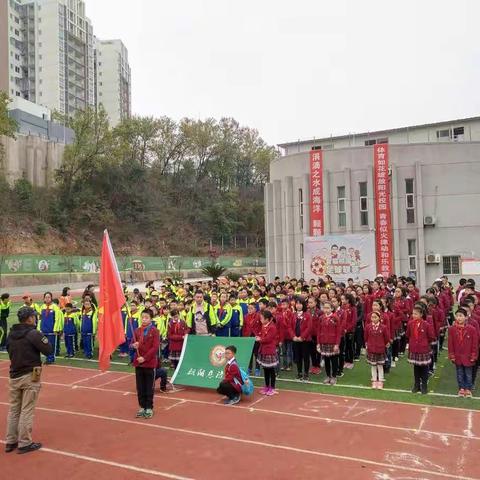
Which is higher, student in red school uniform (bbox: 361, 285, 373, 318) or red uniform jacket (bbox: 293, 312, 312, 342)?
student in red school uniform (bbox: 361, 285, 373, 318)

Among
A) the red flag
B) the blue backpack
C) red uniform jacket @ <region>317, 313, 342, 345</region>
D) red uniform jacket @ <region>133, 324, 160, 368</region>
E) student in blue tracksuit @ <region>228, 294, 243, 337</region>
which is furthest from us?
student in blue tracksuit @ <region>228, 294, 243, 337</region>

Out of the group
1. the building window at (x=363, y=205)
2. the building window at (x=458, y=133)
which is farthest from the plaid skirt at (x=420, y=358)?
the building window at (x=458, y=133)

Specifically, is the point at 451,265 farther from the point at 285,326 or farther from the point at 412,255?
the point at 285,326

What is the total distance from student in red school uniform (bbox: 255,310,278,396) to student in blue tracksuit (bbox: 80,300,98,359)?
5472 millimetres

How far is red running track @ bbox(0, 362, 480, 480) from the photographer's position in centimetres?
595

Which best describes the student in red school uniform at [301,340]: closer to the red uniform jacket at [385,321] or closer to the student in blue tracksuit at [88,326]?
the red uniform jacket at [385,321]

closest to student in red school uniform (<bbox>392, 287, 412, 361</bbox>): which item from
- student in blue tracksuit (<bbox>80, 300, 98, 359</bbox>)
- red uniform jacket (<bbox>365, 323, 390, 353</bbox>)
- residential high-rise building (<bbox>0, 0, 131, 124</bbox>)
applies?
red uniform jacket (<bbox>365, 323, 390, 353</bbox>)

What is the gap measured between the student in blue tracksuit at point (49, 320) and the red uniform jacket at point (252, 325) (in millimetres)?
5247

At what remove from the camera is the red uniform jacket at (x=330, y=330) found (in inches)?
392

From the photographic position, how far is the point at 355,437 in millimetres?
6988

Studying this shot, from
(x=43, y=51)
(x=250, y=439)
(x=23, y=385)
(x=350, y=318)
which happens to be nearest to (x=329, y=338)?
(x=350, y=318)

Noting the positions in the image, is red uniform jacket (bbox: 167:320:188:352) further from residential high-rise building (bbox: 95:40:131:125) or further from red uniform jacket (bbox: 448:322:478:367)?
residential high-rise building (bbox: 95:40:131:125)

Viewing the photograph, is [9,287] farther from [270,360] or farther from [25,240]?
[270,360]

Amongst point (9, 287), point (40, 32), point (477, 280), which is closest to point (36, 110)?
point (40, 32)
